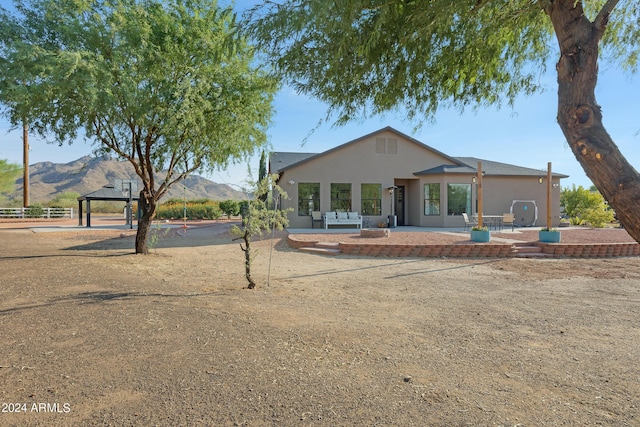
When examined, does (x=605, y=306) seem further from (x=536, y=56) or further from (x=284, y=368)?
(x=284, y=368)

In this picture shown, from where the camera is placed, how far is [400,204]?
2256 centimetres

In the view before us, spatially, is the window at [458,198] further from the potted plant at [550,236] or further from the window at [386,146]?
the potted plant at [550,236]

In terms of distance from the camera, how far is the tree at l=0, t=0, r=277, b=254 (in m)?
7.01

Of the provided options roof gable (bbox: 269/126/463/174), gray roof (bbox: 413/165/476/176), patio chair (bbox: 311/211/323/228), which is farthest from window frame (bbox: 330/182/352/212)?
gray roof (bbox: 413/165/476/176)

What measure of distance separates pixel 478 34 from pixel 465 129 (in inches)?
57.3

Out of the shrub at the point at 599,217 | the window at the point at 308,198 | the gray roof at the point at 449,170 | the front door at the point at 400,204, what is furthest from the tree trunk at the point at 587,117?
the shrub at the point at 599,217

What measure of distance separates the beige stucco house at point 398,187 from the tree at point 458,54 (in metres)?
15.1

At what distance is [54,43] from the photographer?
25.7 ft

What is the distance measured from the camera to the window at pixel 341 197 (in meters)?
20.3

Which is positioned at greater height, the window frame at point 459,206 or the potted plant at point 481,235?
the window frame at point 459,206

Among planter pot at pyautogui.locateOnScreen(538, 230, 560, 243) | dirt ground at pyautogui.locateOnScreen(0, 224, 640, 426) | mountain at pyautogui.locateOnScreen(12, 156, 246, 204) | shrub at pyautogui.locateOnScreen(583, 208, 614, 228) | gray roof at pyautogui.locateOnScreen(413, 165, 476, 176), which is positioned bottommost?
dirt ground at pyautogui.locateOnScreen(0, 224, 640, 426)

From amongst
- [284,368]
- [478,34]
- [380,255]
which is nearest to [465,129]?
[478,34]

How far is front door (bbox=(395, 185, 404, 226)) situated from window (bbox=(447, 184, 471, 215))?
3.21m

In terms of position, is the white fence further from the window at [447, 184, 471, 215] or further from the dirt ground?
the window at [447, 184, 471, 215]
